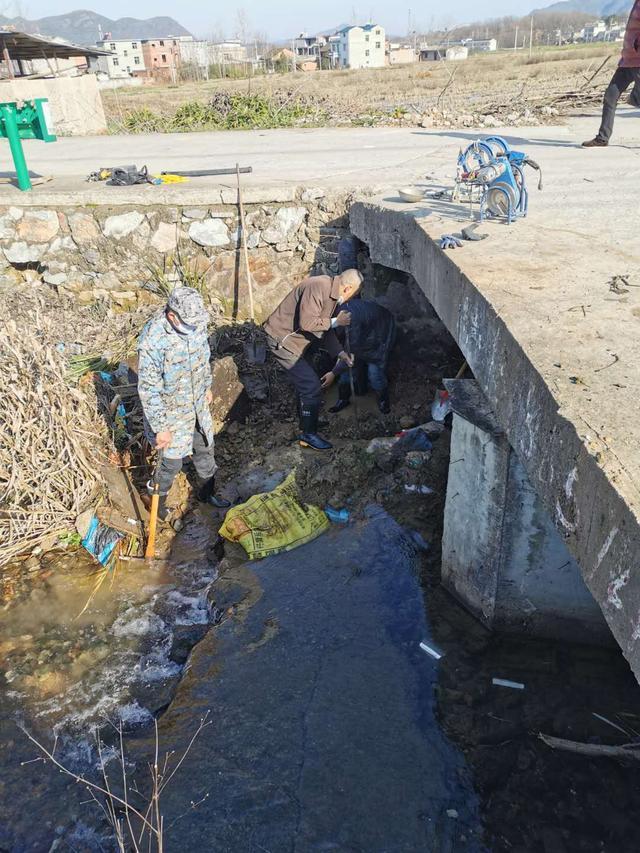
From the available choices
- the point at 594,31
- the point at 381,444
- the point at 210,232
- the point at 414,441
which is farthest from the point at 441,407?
Answer: the point at 594,31

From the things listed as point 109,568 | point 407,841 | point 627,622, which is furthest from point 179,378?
point 627,622

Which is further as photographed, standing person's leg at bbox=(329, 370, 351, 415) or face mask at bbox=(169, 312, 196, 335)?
standing person's leg at bbox=(329, 370, 351, 415)

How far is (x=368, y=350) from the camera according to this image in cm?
612

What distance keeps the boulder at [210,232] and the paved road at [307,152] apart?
39 cm

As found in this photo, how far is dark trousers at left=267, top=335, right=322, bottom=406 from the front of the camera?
19.3 feet

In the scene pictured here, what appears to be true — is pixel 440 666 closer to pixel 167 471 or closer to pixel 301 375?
pixel 167 471

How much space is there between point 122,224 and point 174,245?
60 centimetres

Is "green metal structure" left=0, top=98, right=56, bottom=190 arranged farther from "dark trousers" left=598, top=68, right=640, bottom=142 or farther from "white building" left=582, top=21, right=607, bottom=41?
"white building" left=582, top=21, right=607, bottom=41

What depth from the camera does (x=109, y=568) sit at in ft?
15.2

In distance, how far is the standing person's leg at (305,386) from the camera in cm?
588

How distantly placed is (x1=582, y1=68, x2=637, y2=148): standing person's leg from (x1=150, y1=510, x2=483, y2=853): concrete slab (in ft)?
19.2

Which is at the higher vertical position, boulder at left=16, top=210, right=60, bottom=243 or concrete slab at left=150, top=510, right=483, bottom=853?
boulder at left=16, top=210, right=60, bottom=243

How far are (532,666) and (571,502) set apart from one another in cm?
190

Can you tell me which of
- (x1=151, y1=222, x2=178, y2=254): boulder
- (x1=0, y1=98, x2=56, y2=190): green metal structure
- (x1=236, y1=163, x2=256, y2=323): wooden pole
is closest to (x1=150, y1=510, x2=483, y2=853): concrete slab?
(x1=236, y1=163, x2=256, y2=323): wooden pole
